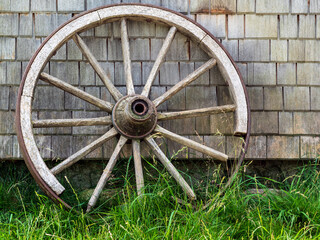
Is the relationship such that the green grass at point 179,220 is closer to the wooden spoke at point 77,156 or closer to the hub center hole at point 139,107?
the wooden spoke at point 77,156

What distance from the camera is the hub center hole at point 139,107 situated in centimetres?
258

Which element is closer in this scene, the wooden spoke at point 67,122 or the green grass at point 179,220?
the green grass at point 179,220

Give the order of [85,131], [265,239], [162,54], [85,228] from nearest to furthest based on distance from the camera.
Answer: [265,239]
[85,228]
[162,54]
[85,131]

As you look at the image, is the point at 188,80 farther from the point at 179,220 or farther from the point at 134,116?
the point at 179,220

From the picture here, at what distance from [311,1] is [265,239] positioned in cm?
207

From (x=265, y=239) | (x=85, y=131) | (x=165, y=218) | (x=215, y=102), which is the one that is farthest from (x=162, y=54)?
(x=265, y=239)

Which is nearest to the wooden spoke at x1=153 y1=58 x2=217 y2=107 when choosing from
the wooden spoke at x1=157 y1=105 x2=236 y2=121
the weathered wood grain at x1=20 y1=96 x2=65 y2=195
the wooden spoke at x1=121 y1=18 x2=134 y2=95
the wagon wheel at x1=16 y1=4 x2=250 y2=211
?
the wagon wheel at x1=16 y1=4 x2=250 y2=211

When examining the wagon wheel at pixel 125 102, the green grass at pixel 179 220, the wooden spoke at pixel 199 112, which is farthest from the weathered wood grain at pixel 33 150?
the wooden spoke at pixel 199 112

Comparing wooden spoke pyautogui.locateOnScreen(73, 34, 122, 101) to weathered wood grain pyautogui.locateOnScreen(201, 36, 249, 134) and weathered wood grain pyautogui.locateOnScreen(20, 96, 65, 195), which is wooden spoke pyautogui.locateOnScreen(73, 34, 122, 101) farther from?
weathered wood grain pyautogui.locateOnScreen(201, 36, 249, 134)

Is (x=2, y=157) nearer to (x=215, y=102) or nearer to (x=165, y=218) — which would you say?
(x=165, y=218)

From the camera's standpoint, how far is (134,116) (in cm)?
258

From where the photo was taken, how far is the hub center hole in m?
2.58

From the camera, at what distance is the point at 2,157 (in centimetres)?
304

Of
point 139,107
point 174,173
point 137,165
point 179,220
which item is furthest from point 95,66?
point 179,220
